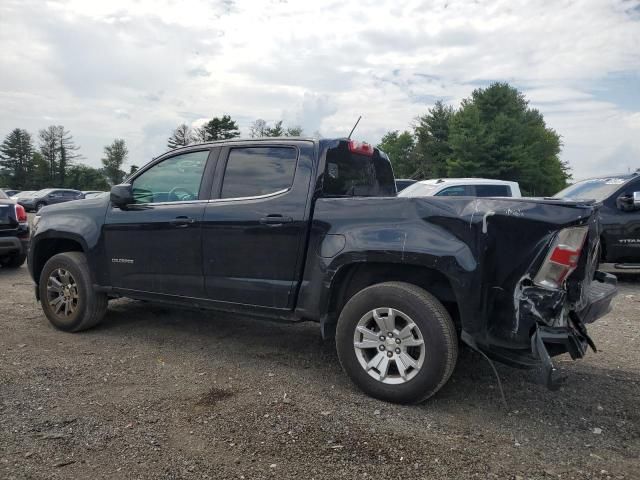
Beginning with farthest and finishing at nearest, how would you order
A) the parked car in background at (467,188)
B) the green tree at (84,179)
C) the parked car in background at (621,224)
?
the green tree at (84,179) < the parked car in background at (467,188) < the parked car in background at (621,224)

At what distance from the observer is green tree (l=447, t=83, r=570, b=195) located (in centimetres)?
5191

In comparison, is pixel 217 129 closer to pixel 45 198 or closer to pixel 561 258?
pixel 45 198

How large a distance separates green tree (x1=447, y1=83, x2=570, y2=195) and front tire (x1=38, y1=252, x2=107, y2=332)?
49628 millimetres

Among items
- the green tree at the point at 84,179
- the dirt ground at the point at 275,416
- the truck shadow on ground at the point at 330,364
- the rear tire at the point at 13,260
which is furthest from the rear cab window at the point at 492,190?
the green tree at the point at 84,179

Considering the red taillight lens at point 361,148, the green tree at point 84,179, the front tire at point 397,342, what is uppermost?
the red taillight lens at point 361,148

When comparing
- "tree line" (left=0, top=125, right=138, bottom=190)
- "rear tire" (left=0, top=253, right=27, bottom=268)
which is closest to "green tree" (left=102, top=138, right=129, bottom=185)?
"tree line" (left=0, top=125, right=138, bottom=190)

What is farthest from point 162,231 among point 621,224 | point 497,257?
point 621,224

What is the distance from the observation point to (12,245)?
8.42 metres

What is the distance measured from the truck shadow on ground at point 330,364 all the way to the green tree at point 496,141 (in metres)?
48.9

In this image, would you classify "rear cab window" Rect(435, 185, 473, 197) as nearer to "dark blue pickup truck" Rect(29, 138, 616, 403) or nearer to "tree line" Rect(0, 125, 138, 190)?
"dark blue pickup truck" Rect(29, 138, 616, 403)

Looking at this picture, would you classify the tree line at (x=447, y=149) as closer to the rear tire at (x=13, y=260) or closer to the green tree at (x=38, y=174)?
the green tree at (x=38, y=174)

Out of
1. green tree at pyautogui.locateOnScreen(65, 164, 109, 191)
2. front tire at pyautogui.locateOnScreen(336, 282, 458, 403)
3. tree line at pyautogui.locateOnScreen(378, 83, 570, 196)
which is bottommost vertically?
green tree at pyautogui.locateOnScreen(65, 164, 109, 191)

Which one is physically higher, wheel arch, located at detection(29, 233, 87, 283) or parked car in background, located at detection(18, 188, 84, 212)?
wheel arch, located at detection(29, 233, 87, 283)

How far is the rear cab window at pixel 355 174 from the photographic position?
4281 millimetres
